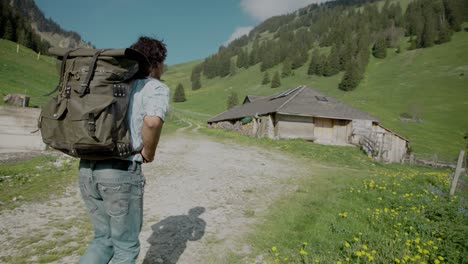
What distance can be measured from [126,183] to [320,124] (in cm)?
2786

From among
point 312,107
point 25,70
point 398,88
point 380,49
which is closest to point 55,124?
point 312,107

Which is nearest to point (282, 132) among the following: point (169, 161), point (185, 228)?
point (169, 161)

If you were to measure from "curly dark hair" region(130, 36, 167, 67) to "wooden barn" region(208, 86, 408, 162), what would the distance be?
2331 centimetres

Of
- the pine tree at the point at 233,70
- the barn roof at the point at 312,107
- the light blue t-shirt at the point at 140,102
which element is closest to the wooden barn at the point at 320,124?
the barn roof at the point at 312,107

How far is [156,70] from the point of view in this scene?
2.47 m

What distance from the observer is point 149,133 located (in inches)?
84.7

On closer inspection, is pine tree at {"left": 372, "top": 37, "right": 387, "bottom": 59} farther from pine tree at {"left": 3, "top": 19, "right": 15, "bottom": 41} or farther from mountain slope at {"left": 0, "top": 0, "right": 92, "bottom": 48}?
mountain slope at {"left": 0, "top": 0, "right": 92, "bottom": 48}

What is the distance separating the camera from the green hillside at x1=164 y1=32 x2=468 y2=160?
43.7 meters

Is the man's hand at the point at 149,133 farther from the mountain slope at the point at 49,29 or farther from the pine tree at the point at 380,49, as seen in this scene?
the mountain slope at the point at 49,29

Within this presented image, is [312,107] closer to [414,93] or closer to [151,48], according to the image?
[151,48]

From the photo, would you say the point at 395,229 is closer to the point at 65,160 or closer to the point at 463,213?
the point at 463,213

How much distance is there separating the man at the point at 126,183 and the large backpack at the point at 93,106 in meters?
0.11

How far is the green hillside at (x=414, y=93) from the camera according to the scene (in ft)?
143

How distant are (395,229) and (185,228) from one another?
3812 mm
